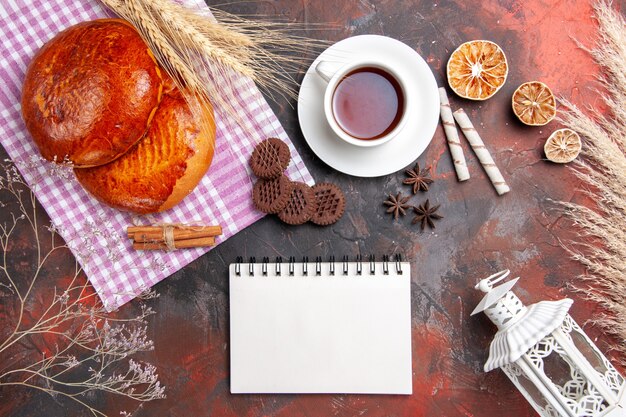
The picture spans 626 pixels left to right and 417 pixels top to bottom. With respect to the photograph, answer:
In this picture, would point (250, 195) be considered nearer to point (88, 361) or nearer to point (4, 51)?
point (88, 361)

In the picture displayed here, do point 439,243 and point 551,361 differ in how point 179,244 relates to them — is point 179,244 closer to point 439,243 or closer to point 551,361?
point 439,243

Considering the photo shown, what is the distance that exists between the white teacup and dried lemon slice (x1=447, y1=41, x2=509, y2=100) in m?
0.24

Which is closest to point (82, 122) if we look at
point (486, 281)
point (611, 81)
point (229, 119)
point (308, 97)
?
point (229, 119)

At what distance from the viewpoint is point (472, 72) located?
1.95 meters

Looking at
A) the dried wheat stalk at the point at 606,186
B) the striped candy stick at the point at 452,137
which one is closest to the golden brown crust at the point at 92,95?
the striped candy stick at the point at 452,137

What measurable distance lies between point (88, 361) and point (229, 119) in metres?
1.01

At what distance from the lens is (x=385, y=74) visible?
1831 millimetres

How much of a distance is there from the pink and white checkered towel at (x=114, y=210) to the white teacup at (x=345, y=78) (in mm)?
241

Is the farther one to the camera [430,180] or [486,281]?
[430,180]

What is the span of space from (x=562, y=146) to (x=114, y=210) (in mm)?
1608

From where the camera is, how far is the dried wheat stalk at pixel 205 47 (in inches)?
66.5

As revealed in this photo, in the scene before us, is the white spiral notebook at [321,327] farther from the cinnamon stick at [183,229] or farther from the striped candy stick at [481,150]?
the striped candy stick at [481,150]

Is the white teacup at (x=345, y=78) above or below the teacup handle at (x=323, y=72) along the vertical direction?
below

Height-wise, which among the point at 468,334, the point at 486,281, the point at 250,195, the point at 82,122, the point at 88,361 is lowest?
the point at 468,334
